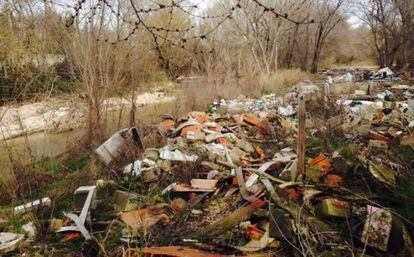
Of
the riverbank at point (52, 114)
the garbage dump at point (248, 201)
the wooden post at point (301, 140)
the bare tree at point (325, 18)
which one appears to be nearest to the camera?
the garbage dump at point (248, 201)

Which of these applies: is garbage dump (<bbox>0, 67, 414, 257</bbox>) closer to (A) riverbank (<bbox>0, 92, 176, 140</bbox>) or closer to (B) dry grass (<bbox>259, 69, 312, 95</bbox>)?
(A) riverbank (<bbox>0, 92, 176, 140</bbox>)

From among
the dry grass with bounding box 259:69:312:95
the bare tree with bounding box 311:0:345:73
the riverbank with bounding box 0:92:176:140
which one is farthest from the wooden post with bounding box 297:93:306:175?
the bare tree with bounding box 311:0:345:73

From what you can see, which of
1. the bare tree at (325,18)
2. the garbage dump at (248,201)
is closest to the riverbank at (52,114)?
the garbage dump at (248,201)

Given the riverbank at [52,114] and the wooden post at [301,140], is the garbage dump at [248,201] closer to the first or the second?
the wooden post at [301,140]

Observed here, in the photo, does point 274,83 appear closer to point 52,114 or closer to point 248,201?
point 52,114

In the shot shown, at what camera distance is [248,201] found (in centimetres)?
324

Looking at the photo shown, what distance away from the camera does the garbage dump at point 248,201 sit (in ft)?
7.89

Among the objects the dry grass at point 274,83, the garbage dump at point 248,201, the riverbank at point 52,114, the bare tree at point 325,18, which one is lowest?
the garbage dump at point 248,201

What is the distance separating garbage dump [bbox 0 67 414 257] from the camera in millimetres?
2406

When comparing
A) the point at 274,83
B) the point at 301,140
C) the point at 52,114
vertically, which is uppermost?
the point at 274,83

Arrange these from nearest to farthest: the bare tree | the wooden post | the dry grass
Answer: the wooden post → the dry grass → the bare tree

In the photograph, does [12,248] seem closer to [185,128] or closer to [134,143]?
[134,143]

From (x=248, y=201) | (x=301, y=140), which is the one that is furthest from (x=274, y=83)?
(x=248, y=201)

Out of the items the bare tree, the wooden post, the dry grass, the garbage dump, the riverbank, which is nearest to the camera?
the garbage dump
